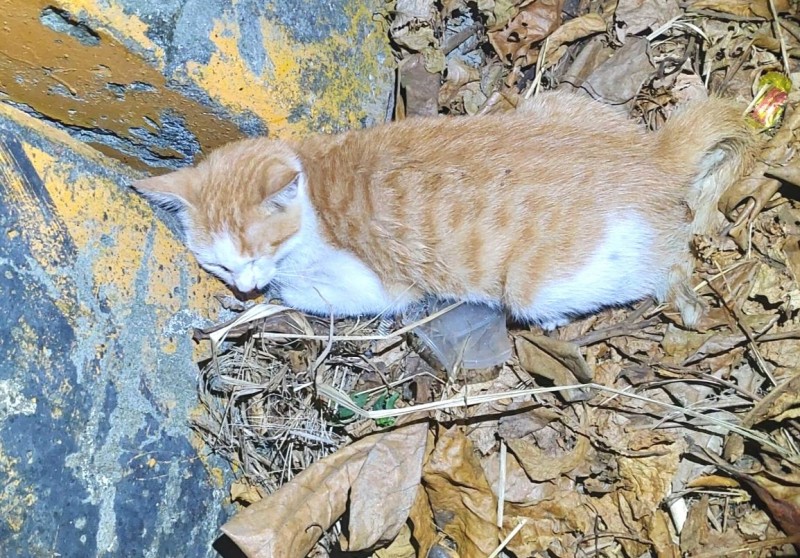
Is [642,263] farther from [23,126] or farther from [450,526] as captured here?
[23,126]

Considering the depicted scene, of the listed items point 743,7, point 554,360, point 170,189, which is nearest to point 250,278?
point 170,189

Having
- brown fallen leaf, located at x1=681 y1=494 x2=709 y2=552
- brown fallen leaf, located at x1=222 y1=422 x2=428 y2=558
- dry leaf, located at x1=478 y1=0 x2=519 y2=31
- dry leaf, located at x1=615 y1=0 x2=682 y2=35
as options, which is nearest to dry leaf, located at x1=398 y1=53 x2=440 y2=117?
dry leaf, located at x1=478 y1=0 x2=519 y2=31

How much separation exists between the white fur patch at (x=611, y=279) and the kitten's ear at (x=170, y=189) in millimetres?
1092

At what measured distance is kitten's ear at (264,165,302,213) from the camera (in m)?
1.85

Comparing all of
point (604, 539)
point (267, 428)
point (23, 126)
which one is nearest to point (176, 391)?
point (267, 428)

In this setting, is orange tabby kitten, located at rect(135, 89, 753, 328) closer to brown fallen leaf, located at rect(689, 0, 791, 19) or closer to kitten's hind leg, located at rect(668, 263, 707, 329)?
kitten's hind leg, located at rect(668, 263, 707, 329)

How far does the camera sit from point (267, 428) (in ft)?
7.11

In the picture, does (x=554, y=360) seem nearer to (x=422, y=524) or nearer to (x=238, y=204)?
(x=422, y=524)

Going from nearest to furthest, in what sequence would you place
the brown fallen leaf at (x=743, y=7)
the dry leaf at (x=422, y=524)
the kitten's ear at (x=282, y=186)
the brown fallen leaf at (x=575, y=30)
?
the kitten's ear at (x=282, y=186) < the dry leaf at (x=422, y=524) < the brown fallen leaf at (x=743, y=7) < the brown fallen leaf at (x=575, y=30)

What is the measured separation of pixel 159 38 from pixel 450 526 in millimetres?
1686

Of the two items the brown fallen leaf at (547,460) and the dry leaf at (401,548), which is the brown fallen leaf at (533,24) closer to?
the brown fallen leaf at (547,460)

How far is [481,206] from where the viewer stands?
1.89 meters

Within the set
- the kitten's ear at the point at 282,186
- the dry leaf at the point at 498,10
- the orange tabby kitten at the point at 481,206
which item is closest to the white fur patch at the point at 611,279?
the orange tabby kitten at the point at 481,206

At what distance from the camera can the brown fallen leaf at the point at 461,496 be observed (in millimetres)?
2090
